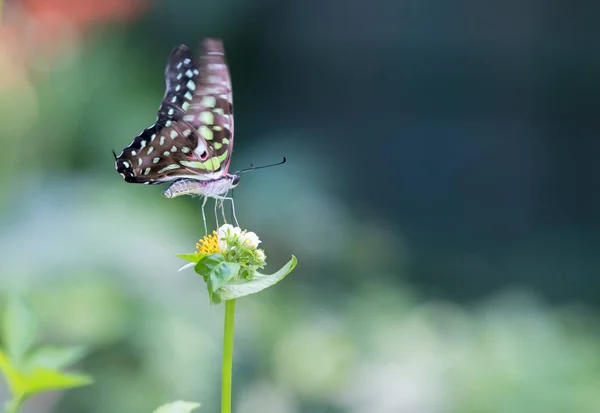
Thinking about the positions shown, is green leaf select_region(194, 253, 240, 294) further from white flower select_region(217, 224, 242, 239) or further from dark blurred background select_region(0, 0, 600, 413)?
dark blurred background select_region(0, 0, 600, 413)

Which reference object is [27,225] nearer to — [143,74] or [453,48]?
[143,74]

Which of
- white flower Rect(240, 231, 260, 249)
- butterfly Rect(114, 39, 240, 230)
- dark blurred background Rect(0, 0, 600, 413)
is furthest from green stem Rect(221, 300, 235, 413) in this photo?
dark blurred background Rect(0, 0, 600, 413)

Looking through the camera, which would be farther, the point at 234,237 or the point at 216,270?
the point at 234,237

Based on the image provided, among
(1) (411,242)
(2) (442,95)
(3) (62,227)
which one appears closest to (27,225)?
(3) (62,227)

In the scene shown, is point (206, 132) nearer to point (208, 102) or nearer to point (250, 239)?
point (208, 102)

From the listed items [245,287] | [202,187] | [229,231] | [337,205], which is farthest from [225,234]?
[337,205]

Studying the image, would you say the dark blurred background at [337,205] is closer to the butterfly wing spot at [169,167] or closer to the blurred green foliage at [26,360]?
the butterfly wing spot at [169,167]
